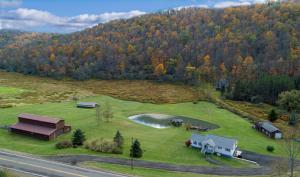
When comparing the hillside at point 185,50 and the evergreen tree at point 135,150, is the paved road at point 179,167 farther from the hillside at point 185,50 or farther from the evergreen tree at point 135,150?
the hillside at point 185,50

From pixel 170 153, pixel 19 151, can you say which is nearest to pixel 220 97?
pixel 170 153

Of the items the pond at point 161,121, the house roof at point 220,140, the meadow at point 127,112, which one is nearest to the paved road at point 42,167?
the meadow at point 127,112

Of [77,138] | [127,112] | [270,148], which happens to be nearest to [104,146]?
[77,138]

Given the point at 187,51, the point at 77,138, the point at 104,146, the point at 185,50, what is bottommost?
the point at 104,146

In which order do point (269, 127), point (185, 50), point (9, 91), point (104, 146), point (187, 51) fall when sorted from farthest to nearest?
point (185, 50), point (187, 51), point (9, 91), point (269, 127), point (104, 146)

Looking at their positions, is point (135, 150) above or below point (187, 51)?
below

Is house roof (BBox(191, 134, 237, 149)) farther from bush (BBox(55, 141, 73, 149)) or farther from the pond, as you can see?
bush (BBox(55, 141, 73, 149))

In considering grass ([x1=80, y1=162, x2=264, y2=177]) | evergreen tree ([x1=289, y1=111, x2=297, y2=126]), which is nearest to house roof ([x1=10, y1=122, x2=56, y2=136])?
grass ([x1=80, y1=162, x2=264, y2=177])

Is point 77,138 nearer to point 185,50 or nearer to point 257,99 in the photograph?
point 257,99
